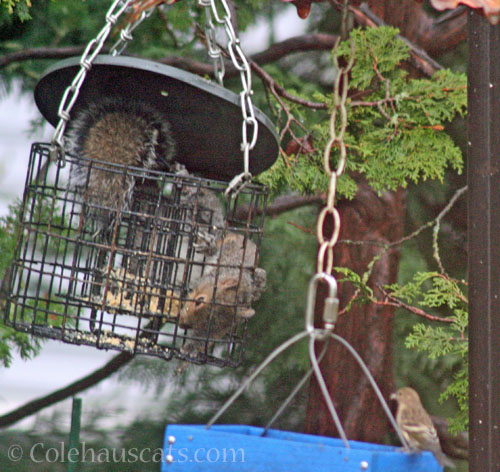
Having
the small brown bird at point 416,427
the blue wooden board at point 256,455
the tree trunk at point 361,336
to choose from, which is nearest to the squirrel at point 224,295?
the blue wooden board at point 256,455

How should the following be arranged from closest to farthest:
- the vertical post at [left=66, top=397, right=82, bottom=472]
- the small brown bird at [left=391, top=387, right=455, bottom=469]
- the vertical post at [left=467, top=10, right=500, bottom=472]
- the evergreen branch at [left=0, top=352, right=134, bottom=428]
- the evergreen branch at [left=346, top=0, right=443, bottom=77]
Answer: the vertical post at [left=467, top=10, right=500, bottom=472], the small brown bird at [left=391, top=387, right=455, bottom=469], the vertical post at [left=66, top=397, right=82, bottom=472], the evergreen branch at [left=346, top=0, right=443, bottom=77], the evergreen branch at [left=0, top=352, right=134, bottom=428]

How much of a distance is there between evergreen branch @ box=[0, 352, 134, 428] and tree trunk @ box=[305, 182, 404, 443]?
86cm

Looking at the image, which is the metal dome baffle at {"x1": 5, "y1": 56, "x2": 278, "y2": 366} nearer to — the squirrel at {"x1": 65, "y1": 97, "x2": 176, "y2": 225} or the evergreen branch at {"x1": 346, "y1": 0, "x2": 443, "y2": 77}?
the squirrel at {"x1": 65, "y1": 97, "x2": 176, "y2": 225}

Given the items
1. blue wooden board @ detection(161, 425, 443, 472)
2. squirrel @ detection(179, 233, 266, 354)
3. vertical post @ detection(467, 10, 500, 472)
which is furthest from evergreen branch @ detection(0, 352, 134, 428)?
vertical post @ detection(467, 10, 500, 472)

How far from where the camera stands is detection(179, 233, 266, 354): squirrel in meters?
1.62

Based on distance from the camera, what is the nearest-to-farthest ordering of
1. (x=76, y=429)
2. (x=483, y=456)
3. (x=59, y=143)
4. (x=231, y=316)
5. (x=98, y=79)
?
1. (x=483, y=456)
2. (x=59, y=143)
3. (x=98, y=79)
4. (x=231, y=316)
5. (x=76, y=429)

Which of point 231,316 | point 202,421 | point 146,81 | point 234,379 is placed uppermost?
point 146,81

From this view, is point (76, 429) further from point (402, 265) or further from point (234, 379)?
point (402, 265)

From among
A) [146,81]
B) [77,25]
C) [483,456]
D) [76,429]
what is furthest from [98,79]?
[77,25]

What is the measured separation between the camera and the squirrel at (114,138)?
1.52 metres

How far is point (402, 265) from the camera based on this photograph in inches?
122

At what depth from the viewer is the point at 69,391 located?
2.99 metres

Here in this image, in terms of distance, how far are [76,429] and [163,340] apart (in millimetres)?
714

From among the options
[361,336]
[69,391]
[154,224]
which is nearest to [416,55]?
[361,336]
